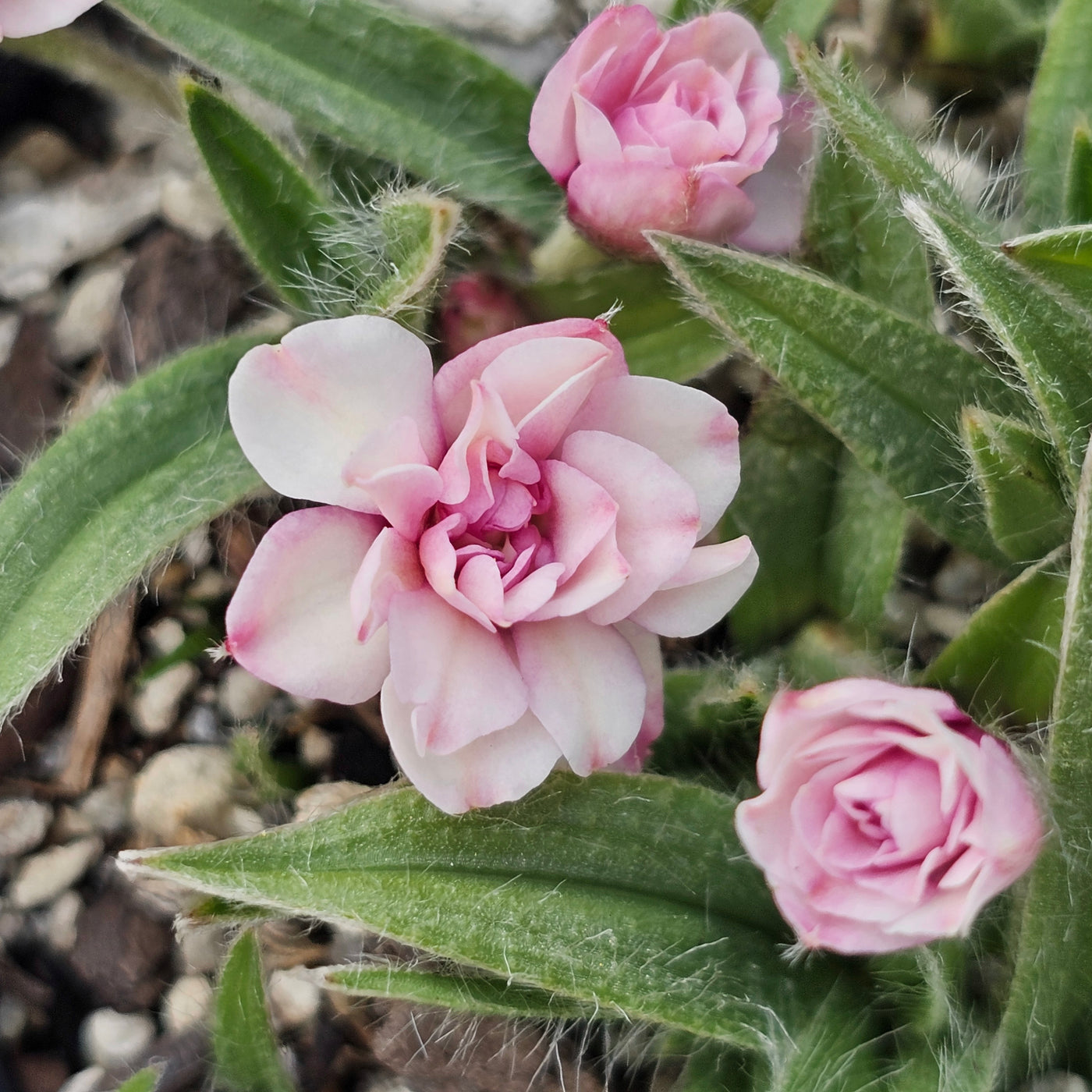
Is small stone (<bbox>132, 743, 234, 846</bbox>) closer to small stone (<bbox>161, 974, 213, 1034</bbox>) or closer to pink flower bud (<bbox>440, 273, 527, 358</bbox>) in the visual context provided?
small stone (<bbox>161, 974, 213, 1034</bbox>)

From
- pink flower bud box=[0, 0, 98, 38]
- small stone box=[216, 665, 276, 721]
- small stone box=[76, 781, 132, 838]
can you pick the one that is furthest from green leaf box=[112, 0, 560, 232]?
small stone box=[76, 781, 132, 838]

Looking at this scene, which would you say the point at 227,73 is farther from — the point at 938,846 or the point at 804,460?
the point at 938,846

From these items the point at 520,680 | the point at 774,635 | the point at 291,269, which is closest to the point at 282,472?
the point at 520,680

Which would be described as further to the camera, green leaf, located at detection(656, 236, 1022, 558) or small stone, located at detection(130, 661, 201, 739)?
small stone, located at detection(130, 661, 201, 739)

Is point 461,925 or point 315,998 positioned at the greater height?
point 461,925

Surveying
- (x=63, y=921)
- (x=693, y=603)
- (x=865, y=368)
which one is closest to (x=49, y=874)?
(x=63, y=921)

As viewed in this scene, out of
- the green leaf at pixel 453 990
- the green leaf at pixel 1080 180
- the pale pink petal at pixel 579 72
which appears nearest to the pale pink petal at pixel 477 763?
the green leaf at pixel 453 990

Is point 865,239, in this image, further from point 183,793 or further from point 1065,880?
point 183,793
